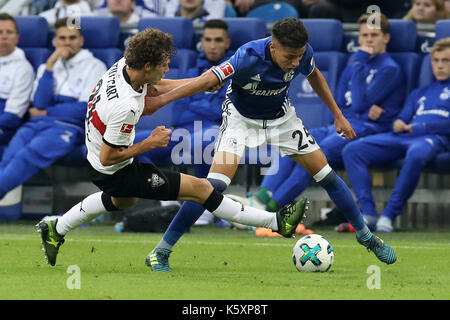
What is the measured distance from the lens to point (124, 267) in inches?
283

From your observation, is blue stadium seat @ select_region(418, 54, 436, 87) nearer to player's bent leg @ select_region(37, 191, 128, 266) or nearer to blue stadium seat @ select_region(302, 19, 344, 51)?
blue stadium seat @ select_region(302, 19, 344, 51)

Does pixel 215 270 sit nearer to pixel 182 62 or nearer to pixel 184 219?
pixel 184 219

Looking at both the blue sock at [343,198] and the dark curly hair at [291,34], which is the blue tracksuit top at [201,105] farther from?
the dark curly hair at [291,34]

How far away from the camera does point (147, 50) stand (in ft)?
21.1

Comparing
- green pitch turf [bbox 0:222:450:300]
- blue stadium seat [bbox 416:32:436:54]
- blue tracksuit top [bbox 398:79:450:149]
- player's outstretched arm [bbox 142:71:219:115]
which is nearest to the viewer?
green pitch turf [bbox 0:222:450:300]

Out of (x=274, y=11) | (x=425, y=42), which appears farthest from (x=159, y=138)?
(x=274, y=11)

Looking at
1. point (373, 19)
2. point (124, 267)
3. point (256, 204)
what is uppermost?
point (373, 19)

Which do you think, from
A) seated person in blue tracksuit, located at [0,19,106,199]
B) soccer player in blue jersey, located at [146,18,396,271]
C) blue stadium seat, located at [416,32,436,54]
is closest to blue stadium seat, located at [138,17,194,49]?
seated person in blue tracksuit, located at [0,19,106,199]

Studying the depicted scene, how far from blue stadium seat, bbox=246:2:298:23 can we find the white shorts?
526cm

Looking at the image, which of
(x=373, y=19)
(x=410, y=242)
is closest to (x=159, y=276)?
(x=410, y=242)

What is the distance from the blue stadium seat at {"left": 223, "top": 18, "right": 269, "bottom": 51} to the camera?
446 inches
